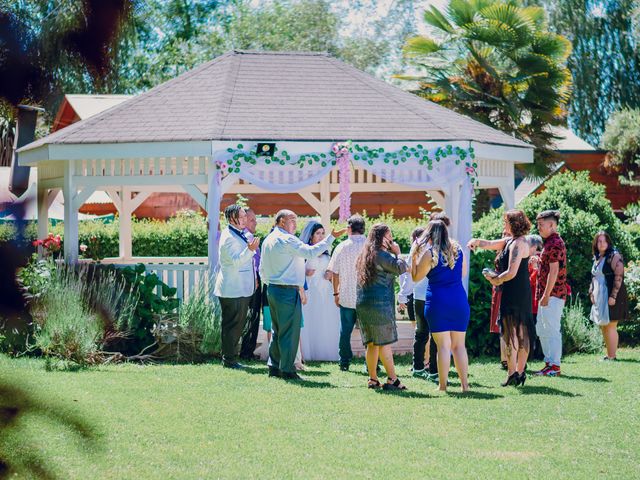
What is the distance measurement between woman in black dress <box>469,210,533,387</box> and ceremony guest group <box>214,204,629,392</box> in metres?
0.01

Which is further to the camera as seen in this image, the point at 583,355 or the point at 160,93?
the point at 160,93

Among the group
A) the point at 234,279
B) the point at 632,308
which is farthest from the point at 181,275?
the point at 632,308

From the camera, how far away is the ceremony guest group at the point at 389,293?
931 cm

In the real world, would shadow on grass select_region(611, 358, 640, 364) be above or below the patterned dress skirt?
below

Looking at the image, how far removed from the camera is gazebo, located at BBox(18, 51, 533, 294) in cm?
1279

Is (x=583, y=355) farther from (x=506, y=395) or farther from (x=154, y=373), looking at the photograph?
(x=154, y=373)

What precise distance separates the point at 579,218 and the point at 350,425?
6.94m

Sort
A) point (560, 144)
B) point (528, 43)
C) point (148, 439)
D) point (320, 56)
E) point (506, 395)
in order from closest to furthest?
point (148, 439)
point (506, 395)
point (320, 56)
point (528, 43)
point (560, 144)

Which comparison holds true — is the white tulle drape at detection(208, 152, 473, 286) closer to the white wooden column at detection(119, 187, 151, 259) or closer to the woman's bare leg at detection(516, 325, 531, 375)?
the woman's bare leg at detection(516, 325, 531, 375)

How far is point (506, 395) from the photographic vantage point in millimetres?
9352

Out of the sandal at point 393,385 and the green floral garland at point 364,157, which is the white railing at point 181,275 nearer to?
the green floral garland at point 364,157

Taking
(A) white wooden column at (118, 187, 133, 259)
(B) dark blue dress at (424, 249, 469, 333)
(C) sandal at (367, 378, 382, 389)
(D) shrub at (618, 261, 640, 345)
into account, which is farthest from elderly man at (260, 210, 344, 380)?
(A) white wooden column at (118, 187, 133, 259)

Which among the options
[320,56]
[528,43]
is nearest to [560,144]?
[528,43]

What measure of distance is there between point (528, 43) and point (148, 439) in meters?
16.4
